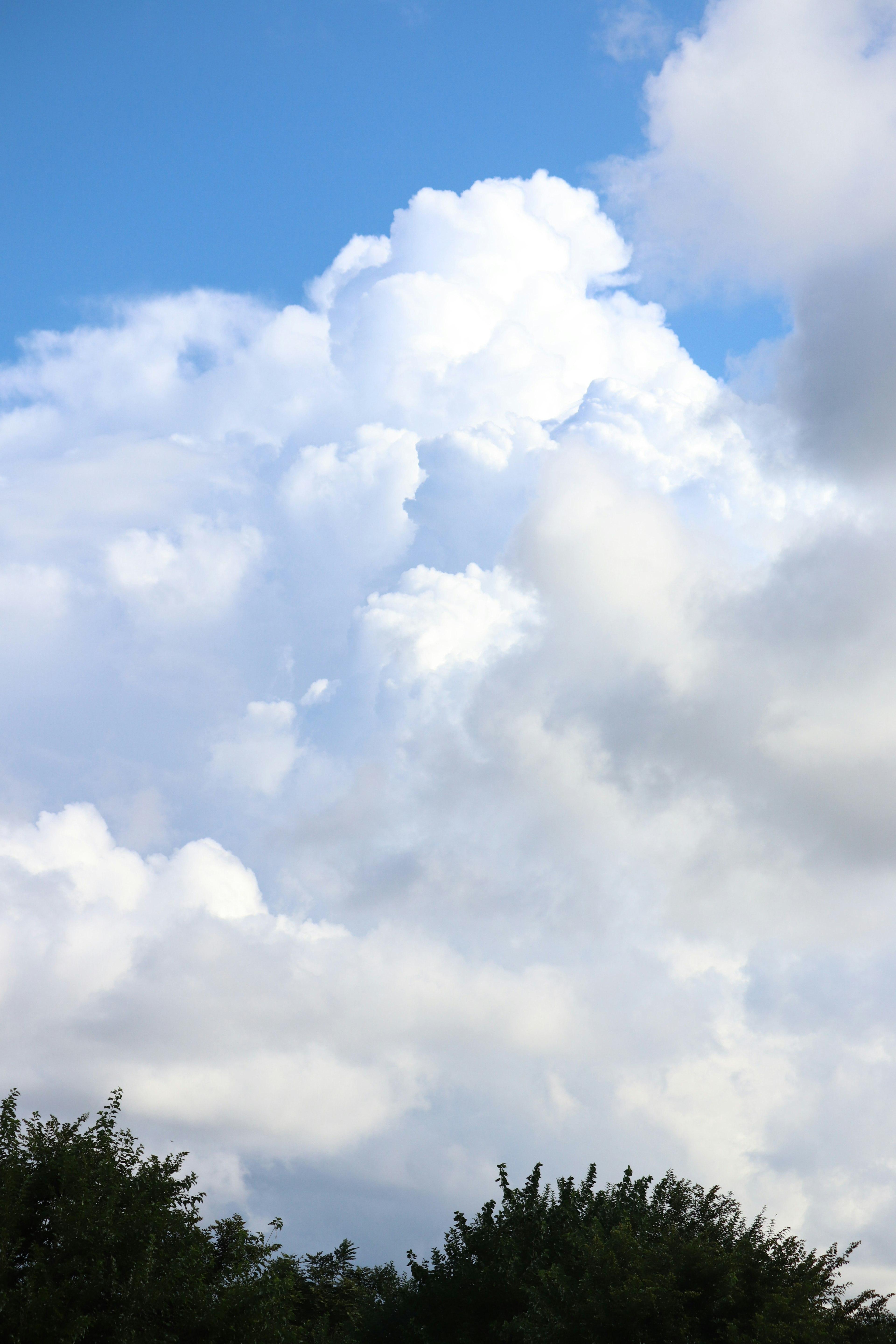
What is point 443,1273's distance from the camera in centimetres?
3631

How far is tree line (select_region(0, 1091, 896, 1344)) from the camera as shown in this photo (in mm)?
21531

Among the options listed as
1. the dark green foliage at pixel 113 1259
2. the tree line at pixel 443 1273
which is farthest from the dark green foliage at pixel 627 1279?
the dark green foliage at pixel 113 1259

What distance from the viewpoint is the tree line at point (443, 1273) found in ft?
70.6

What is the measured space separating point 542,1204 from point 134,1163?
17.5 metres

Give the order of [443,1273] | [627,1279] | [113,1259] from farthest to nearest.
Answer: [443,1273], [627,1279], [113,1259]

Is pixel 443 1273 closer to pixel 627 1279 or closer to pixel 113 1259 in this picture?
pixel 627 1279

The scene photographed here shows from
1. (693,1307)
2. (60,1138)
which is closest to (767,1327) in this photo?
(693,1307)

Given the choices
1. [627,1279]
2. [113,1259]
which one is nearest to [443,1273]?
[627,1279]

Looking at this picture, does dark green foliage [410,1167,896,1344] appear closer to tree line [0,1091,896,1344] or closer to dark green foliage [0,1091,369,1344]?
tree line [0,1091,896,1344]

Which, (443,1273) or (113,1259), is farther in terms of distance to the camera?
(443,1273)

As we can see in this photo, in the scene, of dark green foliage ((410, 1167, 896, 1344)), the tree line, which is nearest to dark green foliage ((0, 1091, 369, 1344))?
the tree line

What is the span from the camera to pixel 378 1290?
42625 mm

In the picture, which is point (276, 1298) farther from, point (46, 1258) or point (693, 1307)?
point (693, 1307)

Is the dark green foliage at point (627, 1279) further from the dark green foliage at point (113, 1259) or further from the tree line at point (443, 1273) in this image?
the dark green foliage at point (113, 1259)
